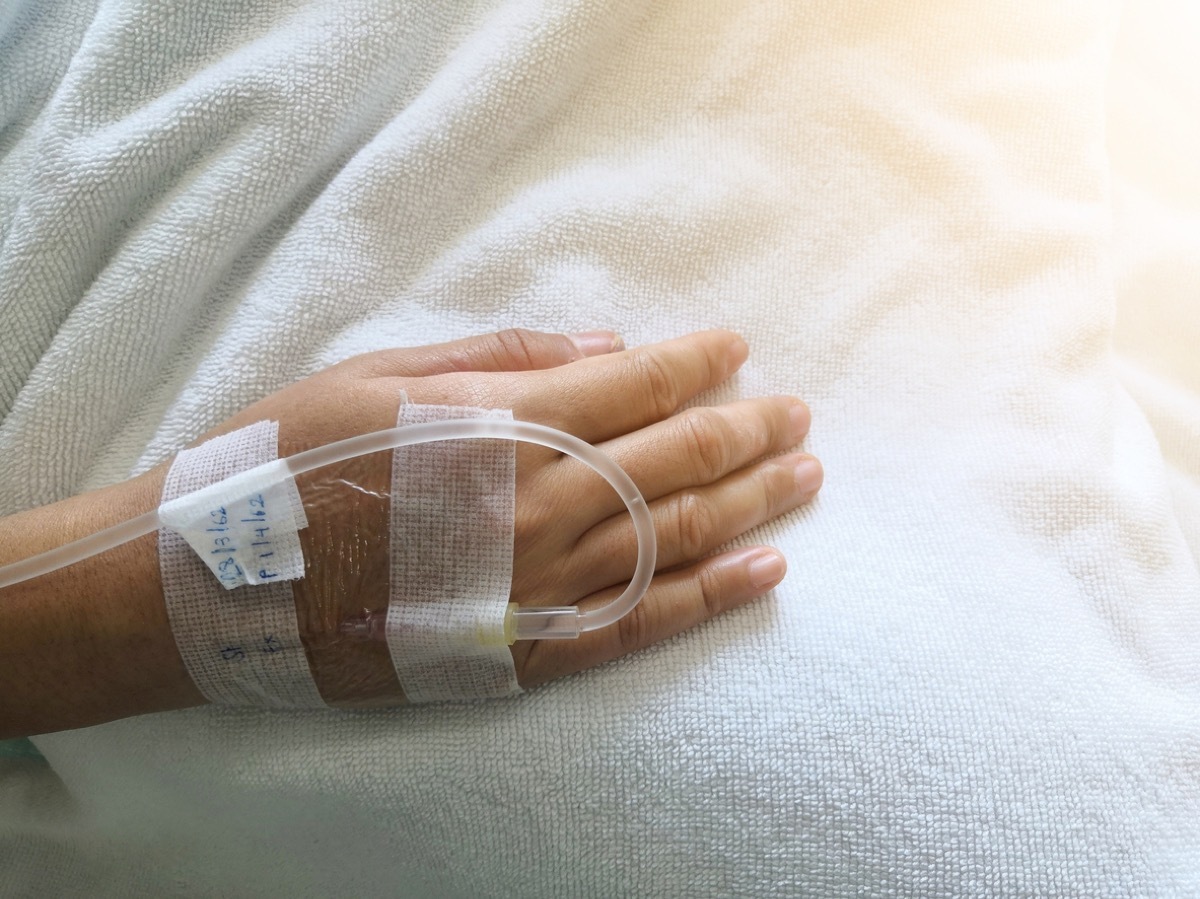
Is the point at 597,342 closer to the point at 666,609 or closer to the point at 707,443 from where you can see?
the point at 707,443

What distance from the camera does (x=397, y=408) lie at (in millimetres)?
736

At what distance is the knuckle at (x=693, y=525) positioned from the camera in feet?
2.57

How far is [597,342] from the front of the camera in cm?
88

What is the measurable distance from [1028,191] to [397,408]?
0.77m

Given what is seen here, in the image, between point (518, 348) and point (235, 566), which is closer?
point (235, 566)

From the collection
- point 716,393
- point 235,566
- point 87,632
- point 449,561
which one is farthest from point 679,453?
point 87,632

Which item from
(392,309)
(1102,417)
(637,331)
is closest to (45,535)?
(392,309)

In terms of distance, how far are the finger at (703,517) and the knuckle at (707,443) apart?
2cm

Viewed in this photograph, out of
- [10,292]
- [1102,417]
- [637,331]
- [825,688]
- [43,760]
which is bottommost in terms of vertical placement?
[43,760]

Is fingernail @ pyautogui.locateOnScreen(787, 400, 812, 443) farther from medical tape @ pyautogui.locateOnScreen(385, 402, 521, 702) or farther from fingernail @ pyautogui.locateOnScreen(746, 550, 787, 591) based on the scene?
medical tape @ pyautogui.locateOnScreen(385, 402, 521, 702)

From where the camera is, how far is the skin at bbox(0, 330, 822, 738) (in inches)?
27.9

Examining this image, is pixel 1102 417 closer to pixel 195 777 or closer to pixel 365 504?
pixel 365 504

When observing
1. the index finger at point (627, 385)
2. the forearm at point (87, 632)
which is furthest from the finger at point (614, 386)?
the forearm at point (87, 632)

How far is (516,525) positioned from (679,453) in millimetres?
172
